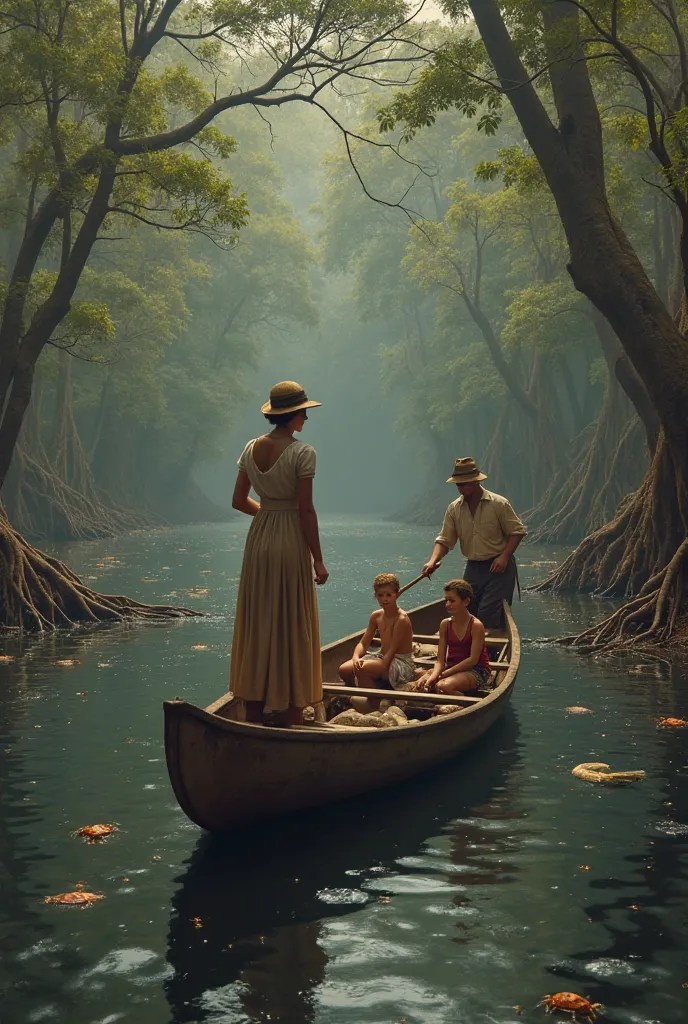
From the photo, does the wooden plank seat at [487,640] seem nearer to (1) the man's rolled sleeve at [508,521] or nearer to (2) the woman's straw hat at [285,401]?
(1) the man's rolled sleeve at [508,521]

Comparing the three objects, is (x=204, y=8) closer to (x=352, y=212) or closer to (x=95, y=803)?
(x=95, y=803)

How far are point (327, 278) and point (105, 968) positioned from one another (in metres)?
78.6

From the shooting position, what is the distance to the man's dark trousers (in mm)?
10781

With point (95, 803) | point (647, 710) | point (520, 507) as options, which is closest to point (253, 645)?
point (95, 803)

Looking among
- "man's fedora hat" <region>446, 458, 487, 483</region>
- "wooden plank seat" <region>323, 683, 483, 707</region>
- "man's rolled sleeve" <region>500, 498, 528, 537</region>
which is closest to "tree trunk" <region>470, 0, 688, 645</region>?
"man's rolled sleeve" <region>500, 498, 528, 537</region>

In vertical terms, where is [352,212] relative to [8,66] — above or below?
above

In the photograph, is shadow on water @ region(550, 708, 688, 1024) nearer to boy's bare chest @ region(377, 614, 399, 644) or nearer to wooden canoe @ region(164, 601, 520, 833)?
wooden canoe @ region(164, 601, 520, 833)

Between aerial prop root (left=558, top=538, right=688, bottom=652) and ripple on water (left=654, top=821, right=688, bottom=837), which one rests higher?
aerial prop root (left=558, top=538, right=688, bottom=652)

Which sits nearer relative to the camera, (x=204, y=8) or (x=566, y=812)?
(x=566, y=812)

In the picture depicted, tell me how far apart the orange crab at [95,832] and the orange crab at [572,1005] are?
9.74 feet

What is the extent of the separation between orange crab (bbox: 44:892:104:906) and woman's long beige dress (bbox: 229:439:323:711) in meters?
1.66

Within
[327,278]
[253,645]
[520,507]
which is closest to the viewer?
[253,645]

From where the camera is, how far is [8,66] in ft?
52.7

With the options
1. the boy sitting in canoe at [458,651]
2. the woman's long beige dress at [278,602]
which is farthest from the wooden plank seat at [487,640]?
the woman's long beige dress at [278,602]
